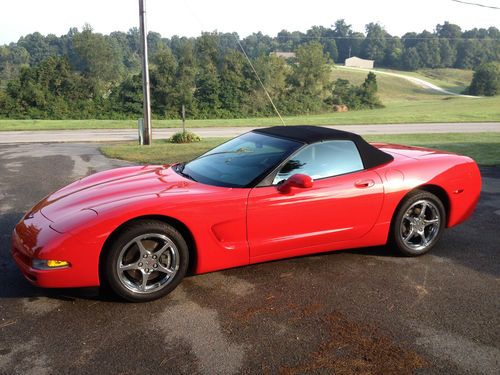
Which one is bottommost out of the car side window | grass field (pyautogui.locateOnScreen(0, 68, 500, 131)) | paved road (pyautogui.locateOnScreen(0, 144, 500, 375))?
grass field (pyautogui.locateOnScreen(0, 68, 500, 131))

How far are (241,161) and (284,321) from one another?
5.32 ft

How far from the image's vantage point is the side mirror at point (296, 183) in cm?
390

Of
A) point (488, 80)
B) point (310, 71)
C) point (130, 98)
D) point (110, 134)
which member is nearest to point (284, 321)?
point (110, 134)

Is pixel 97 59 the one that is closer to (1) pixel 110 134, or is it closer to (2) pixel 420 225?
(1) pixel 110 134

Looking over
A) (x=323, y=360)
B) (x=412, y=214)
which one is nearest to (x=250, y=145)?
(x=412, y=214)

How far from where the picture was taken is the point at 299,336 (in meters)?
3.15

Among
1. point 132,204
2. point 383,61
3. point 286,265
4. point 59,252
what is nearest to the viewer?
point 59,252

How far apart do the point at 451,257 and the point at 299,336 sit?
2.31 metres

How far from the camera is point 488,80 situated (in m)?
67.4

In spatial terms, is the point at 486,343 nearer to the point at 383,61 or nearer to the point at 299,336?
the point at 299,336

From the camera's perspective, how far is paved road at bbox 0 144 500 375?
9.33 ft

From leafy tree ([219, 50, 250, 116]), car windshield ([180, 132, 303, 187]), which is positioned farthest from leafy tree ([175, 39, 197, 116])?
car windshield ([180, 132, 303, 187])

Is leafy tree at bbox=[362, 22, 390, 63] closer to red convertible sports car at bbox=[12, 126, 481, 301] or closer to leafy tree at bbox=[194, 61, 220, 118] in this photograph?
leafy tree at bbox=[194, 61, 220, 118]

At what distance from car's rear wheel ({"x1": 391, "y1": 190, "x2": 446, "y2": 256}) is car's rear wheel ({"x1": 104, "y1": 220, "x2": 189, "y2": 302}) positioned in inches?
85.3
